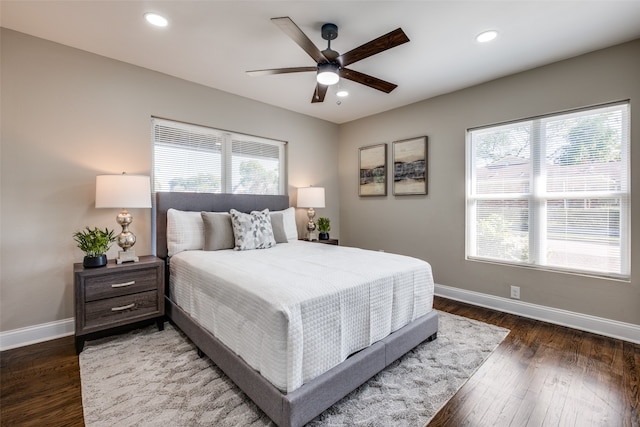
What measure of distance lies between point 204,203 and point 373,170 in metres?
2.61

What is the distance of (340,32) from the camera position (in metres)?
2.39

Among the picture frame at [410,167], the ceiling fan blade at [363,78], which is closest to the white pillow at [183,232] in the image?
the ceiling fan blade at [363,78]

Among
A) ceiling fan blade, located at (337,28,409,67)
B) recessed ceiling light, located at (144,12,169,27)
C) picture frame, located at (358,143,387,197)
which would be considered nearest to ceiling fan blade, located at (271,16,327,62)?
ceiling fan blade, located at (337,28,409,67)

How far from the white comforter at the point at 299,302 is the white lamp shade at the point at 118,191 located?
70cm

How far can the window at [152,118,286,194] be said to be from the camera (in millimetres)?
3316

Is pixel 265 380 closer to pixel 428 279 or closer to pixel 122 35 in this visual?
pixel 428 279

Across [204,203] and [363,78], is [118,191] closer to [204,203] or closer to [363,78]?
[204,203]

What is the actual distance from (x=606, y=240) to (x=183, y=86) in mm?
4718

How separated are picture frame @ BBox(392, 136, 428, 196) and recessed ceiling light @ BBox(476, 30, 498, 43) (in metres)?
1.51

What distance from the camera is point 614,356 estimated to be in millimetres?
2271

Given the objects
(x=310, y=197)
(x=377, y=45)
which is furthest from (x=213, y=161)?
(x=377, y=45)

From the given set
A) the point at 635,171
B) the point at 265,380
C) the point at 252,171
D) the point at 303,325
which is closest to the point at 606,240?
the point at 635,171

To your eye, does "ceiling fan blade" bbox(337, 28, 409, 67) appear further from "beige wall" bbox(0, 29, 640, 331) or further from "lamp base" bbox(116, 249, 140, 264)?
"lamp base" bbox(116, 249, 140, 264)

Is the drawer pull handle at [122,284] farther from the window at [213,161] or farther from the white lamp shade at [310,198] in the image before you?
the white lamp shade at [310,198]
